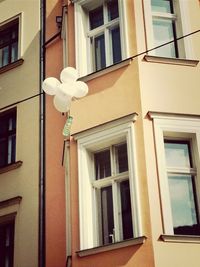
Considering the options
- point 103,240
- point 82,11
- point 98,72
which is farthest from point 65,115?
point 103,240

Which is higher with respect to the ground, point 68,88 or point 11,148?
point 11,148

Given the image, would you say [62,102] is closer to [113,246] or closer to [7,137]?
[113,246]

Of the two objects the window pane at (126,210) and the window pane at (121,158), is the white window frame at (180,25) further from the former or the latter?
the window pane at (126,210)

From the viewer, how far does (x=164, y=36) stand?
11.3 meters

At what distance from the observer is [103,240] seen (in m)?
9.70

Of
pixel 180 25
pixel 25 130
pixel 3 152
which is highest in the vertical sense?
pixel 180 25

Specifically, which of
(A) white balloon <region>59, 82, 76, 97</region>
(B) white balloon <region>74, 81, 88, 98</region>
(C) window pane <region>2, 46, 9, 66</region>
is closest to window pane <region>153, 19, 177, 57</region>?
(B) white balloon <region>74, 81, 88, 98</region>

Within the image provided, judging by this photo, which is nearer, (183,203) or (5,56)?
(183,203)

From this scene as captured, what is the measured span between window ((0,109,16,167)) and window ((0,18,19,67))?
5.01ft

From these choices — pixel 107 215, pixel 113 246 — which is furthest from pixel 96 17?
pixel 113 246

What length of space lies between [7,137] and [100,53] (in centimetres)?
Answer: 316

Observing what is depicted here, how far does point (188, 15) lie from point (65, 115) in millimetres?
3047

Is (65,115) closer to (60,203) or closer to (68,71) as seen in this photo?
(60,203)

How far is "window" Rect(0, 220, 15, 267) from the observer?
11.7 metres
